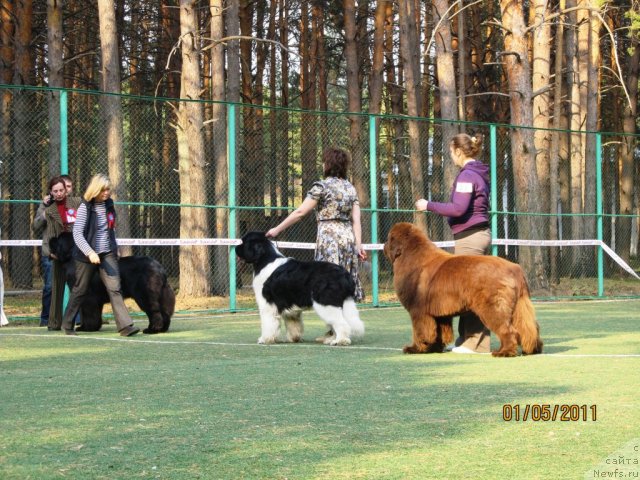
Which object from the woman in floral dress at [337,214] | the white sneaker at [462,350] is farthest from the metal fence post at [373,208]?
the white sneaker at [462,350]

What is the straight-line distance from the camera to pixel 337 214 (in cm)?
1152

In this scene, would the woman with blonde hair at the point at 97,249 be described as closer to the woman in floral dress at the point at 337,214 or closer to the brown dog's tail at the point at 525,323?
the woman in floral dress at the point at 337,214

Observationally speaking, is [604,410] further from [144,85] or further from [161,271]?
[144,85]

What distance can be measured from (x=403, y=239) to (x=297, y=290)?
1403 millimetres

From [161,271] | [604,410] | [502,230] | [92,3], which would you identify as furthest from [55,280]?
[92,3]

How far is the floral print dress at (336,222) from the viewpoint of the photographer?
37.4 ft

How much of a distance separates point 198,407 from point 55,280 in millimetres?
7378

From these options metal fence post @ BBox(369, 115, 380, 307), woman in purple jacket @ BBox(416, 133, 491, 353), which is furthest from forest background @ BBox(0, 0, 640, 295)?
woman in purple jacket @ BBox(416, 133, 491, 353)

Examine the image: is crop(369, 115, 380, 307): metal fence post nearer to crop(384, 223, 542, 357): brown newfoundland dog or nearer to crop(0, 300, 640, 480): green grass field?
crop(0, 300, 640, 480): green grass field

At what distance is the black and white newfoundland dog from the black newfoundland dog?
201 centimetres

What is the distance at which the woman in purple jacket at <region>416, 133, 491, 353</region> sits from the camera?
1010 cm

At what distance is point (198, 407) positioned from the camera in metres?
6.98
